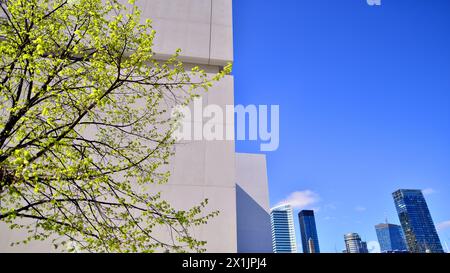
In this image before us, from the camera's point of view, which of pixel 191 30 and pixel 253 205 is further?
pixel 253 205

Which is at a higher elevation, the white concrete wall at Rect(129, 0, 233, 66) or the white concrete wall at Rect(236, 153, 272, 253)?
the white concrete wall at Rect(129, 0, 233, 66)

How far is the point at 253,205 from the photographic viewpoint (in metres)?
19.3

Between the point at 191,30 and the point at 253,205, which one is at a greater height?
the point at 191,30

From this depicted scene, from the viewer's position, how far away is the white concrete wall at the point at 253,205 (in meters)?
18.0

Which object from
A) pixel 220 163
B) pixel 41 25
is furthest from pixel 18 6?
pixel 220 163

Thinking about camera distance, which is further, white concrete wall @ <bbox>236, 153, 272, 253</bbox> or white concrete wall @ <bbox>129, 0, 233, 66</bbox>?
white concrete wall @ <bbox>236, 153, 272, 253</bbox>

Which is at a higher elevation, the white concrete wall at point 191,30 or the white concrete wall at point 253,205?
the white concrete wall at point 191,30

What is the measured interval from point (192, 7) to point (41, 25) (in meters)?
8.54

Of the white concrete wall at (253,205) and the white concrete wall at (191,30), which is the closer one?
the white concrete wall at (191,30)

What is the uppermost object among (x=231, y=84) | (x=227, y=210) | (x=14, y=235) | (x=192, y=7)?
(x=192, y=7)

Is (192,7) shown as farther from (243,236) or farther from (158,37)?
(243,236)

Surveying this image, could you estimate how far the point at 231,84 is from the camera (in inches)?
444

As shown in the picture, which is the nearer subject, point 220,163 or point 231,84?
point 220,163

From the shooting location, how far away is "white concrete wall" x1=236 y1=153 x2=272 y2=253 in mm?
17984
